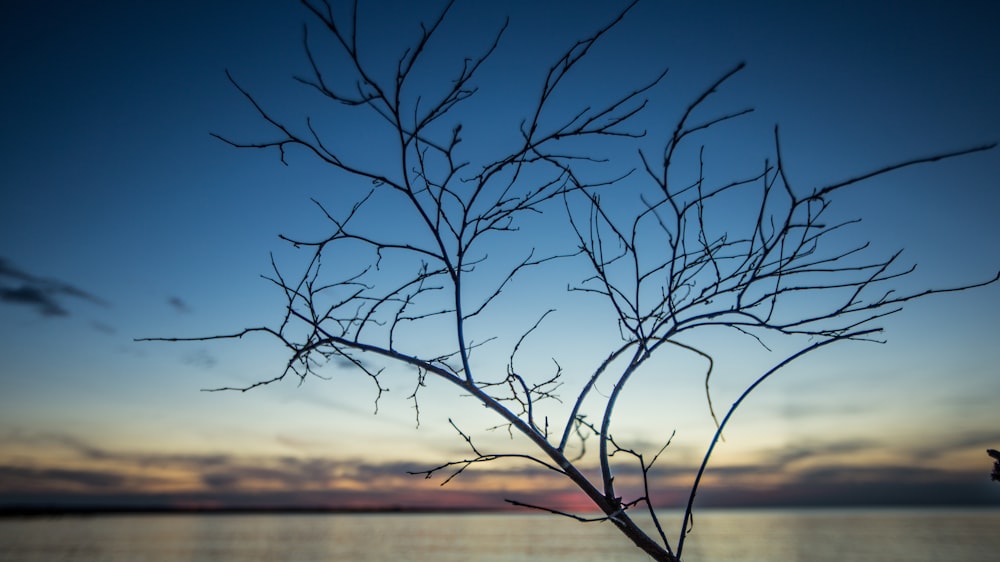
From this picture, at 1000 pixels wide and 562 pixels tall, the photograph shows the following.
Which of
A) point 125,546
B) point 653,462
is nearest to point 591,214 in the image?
point 653,462

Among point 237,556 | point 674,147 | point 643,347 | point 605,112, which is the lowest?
point 237,556

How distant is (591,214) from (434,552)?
257 ft

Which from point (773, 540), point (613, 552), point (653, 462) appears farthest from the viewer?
point (773, 540)

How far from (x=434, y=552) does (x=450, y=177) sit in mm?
78426

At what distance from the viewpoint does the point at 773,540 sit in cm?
8825

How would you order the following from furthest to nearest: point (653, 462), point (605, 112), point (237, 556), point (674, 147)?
point (237, 556) → point (653, 462) → point (605, 112) → point (674, 147)

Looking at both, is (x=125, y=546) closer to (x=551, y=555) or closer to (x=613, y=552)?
(x=551, y=555)

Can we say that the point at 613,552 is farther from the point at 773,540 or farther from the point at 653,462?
the point at 653,462

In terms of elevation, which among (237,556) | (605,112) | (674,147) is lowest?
(237,556)

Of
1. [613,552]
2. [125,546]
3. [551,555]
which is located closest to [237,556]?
[125,546]

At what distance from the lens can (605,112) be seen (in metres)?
1.55

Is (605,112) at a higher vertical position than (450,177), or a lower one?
higher

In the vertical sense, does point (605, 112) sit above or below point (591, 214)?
above

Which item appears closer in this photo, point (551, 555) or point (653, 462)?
point (653, 462)
